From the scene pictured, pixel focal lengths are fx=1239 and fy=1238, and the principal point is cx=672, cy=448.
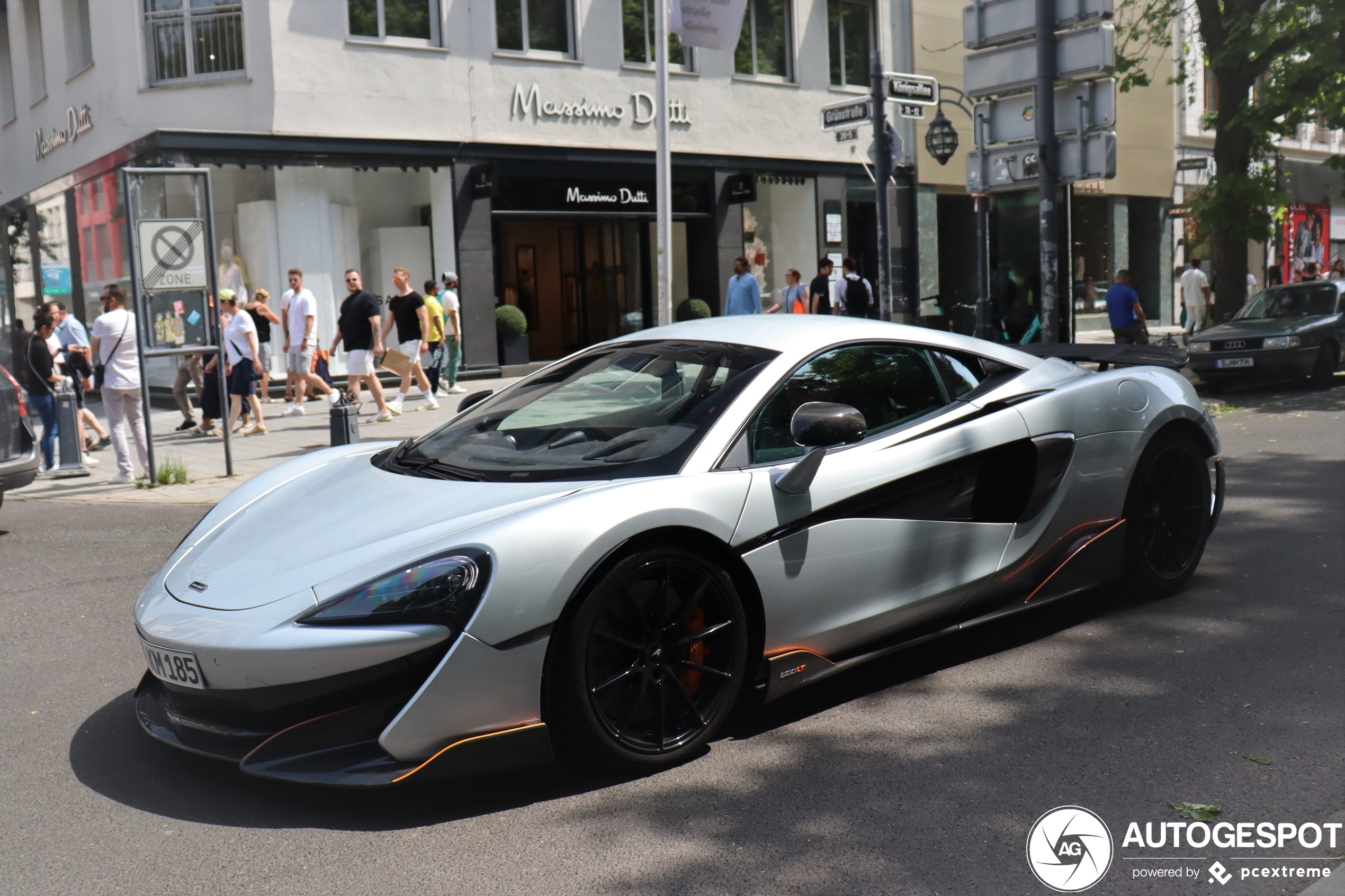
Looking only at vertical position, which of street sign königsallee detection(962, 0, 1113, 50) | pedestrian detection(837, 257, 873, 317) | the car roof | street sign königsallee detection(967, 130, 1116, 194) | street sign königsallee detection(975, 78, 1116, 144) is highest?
street sign königsallee detection(962, 0, 1113, 50)

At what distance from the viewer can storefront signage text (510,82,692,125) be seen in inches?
813

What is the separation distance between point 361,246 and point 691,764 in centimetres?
1702

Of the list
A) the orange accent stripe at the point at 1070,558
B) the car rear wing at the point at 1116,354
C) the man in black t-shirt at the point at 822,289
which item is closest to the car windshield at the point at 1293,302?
the man in black t-shirt at the point at 822,289

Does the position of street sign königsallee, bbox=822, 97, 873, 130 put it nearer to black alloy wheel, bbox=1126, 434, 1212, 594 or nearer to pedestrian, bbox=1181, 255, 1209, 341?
black alloy wheel, bbox=1126, 434, 1212, 594

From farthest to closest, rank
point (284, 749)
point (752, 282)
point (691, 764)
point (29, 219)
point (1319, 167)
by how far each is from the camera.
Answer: point (1319, 167), point (29, 219), point (752, 282), point (691, 764), point (284, 749)

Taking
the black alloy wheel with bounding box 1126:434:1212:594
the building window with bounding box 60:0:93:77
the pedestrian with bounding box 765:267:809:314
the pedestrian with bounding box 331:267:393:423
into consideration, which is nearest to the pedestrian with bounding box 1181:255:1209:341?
the pedestrian with bounding box 765:267:809:314

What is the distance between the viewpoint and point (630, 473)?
386 cm

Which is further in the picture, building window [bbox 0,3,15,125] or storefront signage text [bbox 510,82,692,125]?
building window [bbox 0,3,15,125]

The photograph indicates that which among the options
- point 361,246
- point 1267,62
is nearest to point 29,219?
point 361,246

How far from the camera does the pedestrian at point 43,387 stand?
12219mm

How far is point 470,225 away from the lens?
794 inches

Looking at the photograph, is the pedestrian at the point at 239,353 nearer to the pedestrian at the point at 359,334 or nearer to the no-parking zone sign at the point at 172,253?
the pedestrian at the point at 359,334

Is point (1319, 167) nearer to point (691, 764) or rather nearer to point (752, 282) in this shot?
point (752, 282)

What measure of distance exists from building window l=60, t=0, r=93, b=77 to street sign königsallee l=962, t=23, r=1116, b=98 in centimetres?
1631
